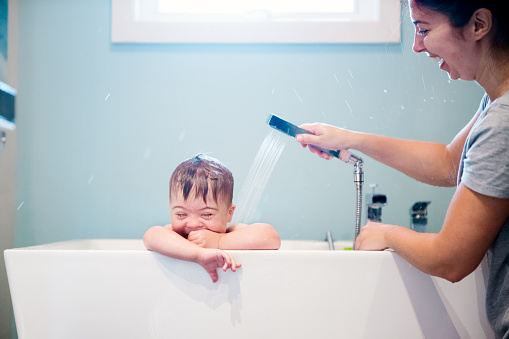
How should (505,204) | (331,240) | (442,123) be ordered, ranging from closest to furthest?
(505,204)
(331,240)
(442,123)

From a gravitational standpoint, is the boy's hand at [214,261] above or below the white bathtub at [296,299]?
above

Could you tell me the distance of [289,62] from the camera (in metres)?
1.95

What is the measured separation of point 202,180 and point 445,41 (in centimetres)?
71

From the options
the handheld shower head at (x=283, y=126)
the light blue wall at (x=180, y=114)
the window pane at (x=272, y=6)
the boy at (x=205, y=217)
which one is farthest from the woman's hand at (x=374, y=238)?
the window pane at (x=272, y=6)

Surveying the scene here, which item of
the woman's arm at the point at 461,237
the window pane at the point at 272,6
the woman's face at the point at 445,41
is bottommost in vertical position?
the woman's arm at the point at 461,237

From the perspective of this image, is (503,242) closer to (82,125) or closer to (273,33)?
(273,33)

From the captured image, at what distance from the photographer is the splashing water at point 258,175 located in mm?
1900

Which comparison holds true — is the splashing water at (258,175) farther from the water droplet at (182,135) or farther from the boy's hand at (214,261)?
the boy's hand at (214,261)

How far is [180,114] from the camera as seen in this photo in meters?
1.95

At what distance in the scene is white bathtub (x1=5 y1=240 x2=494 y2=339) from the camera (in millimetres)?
1060

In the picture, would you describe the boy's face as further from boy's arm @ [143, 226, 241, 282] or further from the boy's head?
boy's arm @ [143, 226, 241, 282]

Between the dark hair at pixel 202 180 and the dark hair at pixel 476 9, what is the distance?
2.30 ft

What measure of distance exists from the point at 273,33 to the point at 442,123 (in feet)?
2.65

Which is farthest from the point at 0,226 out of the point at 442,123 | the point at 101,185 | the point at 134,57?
the point at 442,123
